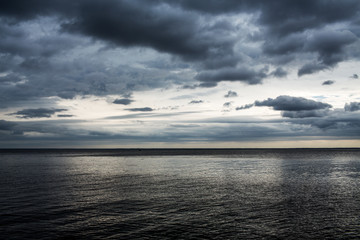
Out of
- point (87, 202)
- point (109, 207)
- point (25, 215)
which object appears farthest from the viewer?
point (87, 202)

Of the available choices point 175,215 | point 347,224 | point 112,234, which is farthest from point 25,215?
point 347,224

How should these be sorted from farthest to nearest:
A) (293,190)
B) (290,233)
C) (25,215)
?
(293,190) < (25,215) < (290,233)

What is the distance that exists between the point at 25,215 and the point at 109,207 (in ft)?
23.5

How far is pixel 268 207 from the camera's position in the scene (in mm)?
27766

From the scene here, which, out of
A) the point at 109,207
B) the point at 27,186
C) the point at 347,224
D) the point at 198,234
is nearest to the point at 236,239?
the point at 198,234

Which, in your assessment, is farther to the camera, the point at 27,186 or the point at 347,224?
the point at 27,186

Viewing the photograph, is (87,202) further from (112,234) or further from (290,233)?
(290,233)

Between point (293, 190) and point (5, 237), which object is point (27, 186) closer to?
point (5, 237)

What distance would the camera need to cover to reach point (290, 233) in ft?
65.9

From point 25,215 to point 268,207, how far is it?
22.0m

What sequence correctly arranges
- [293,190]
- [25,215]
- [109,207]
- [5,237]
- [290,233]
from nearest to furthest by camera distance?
[5,237] → [290,233] → [25,215] → [109,207] → [293,190]

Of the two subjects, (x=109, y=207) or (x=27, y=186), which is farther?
(x=27, y=186)

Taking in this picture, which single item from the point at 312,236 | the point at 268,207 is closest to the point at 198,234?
the point at 312,236

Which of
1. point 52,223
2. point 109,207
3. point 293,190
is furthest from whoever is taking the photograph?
point 293,190
